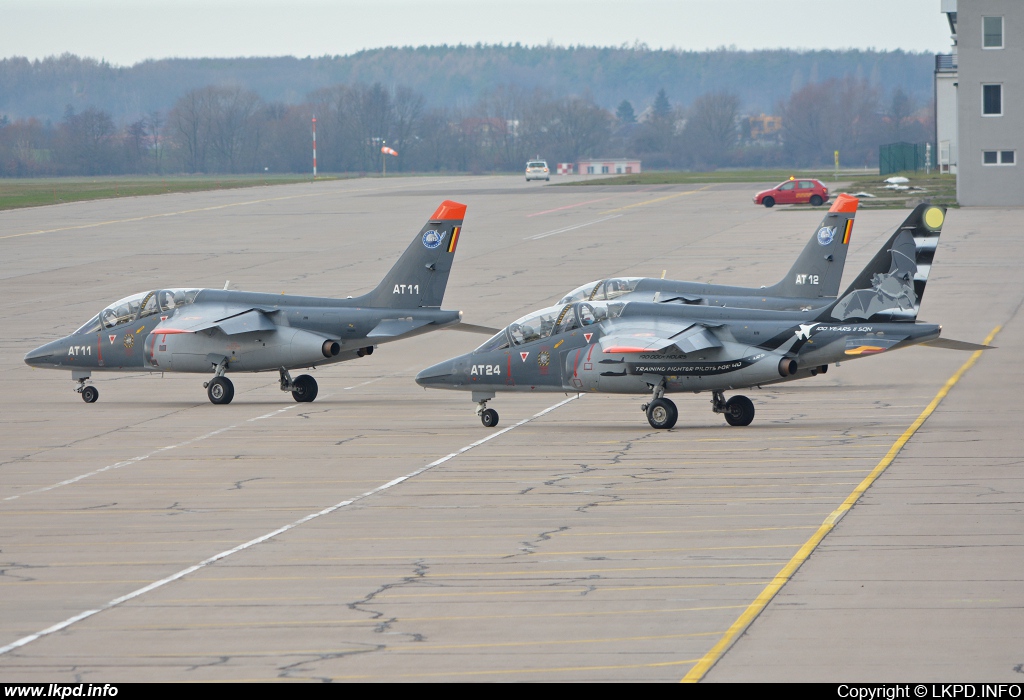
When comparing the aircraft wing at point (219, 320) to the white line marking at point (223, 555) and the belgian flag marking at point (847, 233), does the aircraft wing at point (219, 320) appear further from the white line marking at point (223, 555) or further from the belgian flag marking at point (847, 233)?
the belgian flag marking at point (847, 233)

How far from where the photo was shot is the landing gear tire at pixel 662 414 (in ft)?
84.2

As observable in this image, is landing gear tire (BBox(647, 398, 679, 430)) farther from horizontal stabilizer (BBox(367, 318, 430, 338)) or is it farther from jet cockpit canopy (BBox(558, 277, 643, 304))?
horizontal stabilizer (BBox(367, 318, 430, 338))

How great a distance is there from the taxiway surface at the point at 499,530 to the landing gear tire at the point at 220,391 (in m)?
0.73

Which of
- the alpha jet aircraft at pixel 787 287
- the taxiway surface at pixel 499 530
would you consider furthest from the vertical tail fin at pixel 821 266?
the taxiway surface at pixel 499 530

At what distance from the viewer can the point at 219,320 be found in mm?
30953

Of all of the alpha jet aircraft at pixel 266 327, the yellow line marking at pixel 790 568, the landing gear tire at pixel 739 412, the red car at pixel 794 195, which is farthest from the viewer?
the red car at pixel 794 195

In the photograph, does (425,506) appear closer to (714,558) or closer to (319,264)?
(714,558)

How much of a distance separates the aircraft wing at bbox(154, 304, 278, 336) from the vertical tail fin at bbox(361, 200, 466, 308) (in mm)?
2419

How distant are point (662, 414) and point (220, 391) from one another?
11.1 meters

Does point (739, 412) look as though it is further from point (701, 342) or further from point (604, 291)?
point (604, 291)

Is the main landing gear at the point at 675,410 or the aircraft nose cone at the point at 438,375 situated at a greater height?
the aircraft nose cone at the point at 438,375

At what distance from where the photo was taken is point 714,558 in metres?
15.7

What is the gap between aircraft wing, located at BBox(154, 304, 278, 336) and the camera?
30688 mm

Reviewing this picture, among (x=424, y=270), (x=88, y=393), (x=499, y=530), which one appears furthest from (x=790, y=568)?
(x=88, y=393)
